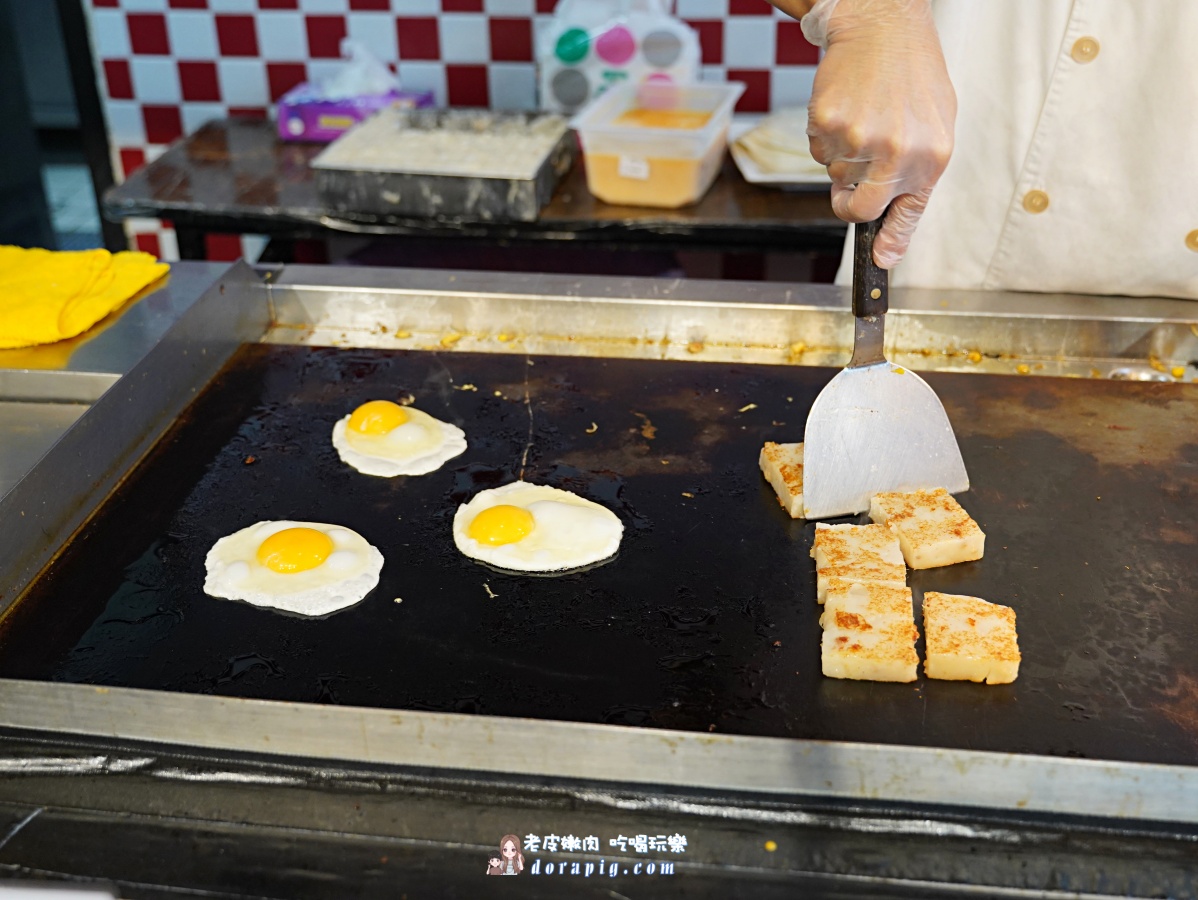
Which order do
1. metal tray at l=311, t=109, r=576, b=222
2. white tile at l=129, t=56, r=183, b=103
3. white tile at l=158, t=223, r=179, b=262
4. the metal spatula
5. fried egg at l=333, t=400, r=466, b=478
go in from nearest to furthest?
1. the metal spatula
2. fried egg at l=333, t=400, r=466, b=478
3. metal tray at l=311, t=109, r=576, b=222
4. white tile at l=129, t=56, r=183, b=103
5. white tile at l=158, t=223, r=179, b=262

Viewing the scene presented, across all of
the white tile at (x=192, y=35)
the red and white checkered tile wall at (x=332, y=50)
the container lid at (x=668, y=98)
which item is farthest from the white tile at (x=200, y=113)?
the container lid at (x=668, y=98)

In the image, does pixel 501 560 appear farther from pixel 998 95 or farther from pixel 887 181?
pixel 998 95

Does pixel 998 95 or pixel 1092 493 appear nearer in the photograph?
pixel 1092 493

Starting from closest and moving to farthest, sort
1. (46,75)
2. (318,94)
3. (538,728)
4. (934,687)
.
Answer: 1. (538,728)
2. (934,687)
3. (318,94)
4. (46,75)

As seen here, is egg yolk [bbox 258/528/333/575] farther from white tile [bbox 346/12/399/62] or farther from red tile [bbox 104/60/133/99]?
red tile [bbox 104/60/133/99]

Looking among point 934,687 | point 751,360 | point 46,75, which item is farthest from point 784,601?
point 46,75

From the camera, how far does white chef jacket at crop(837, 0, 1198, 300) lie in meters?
2.36

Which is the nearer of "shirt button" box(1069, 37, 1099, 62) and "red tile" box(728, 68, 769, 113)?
"shirt button" box(1069, 37, 1099, 62)

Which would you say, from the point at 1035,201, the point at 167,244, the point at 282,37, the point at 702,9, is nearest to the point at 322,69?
the point at 282,37

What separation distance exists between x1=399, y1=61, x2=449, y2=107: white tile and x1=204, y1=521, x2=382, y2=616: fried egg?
2.92 meters

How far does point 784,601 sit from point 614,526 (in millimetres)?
330

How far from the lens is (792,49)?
4.19 meters

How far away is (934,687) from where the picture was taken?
161 cm

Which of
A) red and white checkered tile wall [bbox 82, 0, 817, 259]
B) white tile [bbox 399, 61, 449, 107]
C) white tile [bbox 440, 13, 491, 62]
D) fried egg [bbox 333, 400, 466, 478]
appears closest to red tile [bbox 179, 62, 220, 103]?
red and white checkered tile wall [bbox 82, 0, 817, 259]
